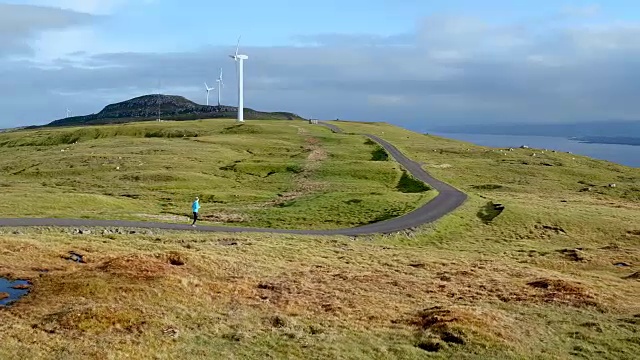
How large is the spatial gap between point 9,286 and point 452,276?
2862 centimetres

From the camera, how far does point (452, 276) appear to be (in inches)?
1657

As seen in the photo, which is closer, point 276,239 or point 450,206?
point 276,239

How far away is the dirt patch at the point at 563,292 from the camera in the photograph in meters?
36.1

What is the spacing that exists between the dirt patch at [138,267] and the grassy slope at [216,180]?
2432 cm

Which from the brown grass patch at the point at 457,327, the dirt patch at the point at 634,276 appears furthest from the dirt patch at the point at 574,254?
the brown grass patch at the point at 457,327

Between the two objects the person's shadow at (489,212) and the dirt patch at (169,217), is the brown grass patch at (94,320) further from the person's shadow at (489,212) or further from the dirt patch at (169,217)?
the person's shadow at (489,212)

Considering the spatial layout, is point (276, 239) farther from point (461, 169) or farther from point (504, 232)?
point (461, 169)

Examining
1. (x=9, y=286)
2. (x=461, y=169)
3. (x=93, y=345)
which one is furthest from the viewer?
(x=461, y=169)

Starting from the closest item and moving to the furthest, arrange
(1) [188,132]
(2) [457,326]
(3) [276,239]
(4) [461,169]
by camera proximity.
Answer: (2) [457,326], (3) [276,239], (4) [461,169], (1) [188,132]

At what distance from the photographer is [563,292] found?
38000mm

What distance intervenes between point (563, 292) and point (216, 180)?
7213 centimetres

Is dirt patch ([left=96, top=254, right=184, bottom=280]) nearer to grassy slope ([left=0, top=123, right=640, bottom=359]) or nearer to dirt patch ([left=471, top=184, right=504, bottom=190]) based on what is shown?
grassy slope ([left=0, top=123, right=640, bottom=359])

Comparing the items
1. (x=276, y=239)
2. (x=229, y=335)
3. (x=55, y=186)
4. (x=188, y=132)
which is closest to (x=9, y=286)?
(x=229, y=335)

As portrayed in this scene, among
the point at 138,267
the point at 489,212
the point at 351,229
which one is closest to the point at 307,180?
the point at 489,212
